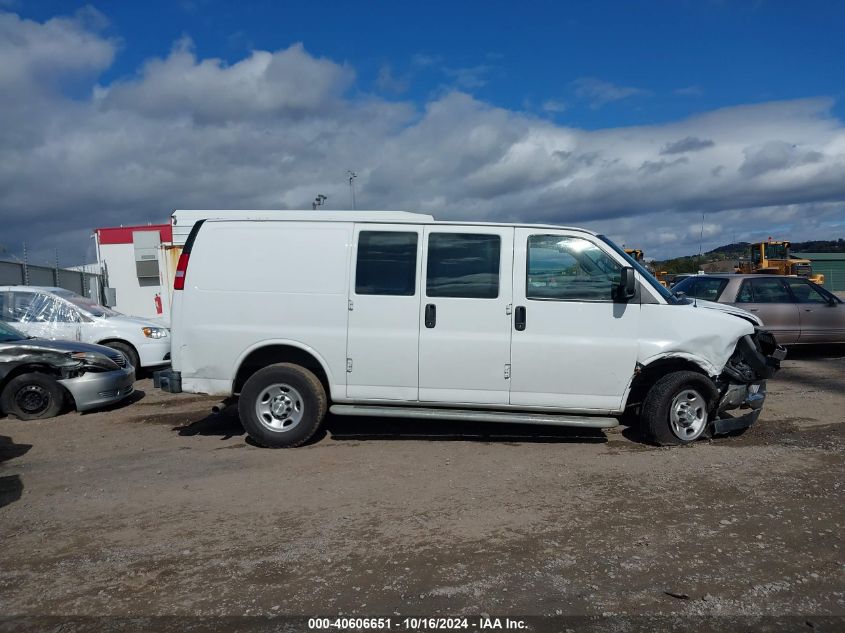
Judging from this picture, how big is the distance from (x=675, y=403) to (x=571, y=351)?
1.16m

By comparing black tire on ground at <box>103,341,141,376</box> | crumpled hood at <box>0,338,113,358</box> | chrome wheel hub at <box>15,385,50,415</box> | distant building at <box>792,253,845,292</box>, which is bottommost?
chrome wheel hub at <box>15,385,50,415</box>

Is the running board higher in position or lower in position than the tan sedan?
lower

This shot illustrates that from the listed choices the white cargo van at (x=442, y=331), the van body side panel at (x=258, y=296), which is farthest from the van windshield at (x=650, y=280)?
the van body side panel at (x=258, y=296)

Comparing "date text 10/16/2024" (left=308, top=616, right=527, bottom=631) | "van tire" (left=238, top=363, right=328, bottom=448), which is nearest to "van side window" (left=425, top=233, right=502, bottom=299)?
"van tire" (left=238, top=363, right=328, bottom=448)

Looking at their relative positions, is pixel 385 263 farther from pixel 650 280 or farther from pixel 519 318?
pixel 650 280

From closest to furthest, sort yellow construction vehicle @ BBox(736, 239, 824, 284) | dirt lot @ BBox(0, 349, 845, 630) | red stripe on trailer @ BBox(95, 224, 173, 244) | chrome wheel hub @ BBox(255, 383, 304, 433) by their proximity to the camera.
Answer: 1. dirt lot @ BBox(0, 349, 845, 630)
2. chrome wheel hub @ BBox(255, 383, 304, 433)
3. red stripe on trailer @ BBox(95, 224, 173, 244)
4. yellow construction vehicle @ BBox(736, 239, 824, 284)

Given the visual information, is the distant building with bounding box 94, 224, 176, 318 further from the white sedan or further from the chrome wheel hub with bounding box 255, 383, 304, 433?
the chrome wheel hub with bounding box 255, 383, 304, 433

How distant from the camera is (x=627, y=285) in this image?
6512mm

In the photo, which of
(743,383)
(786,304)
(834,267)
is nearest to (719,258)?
(834,267)

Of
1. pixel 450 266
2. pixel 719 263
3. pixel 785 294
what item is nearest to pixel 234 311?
pixel 450 266

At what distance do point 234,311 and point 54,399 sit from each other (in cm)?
348

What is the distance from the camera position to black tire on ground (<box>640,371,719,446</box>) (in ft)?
22.0

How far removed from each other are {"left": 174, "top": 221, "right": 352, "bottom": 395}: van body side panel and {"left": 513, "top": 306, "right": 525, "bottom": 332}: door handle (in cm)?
165

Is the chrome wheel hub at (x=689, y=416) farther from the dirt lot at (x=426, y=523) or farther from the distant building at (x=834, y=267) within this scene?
the distant building at (x=834, y=267)
